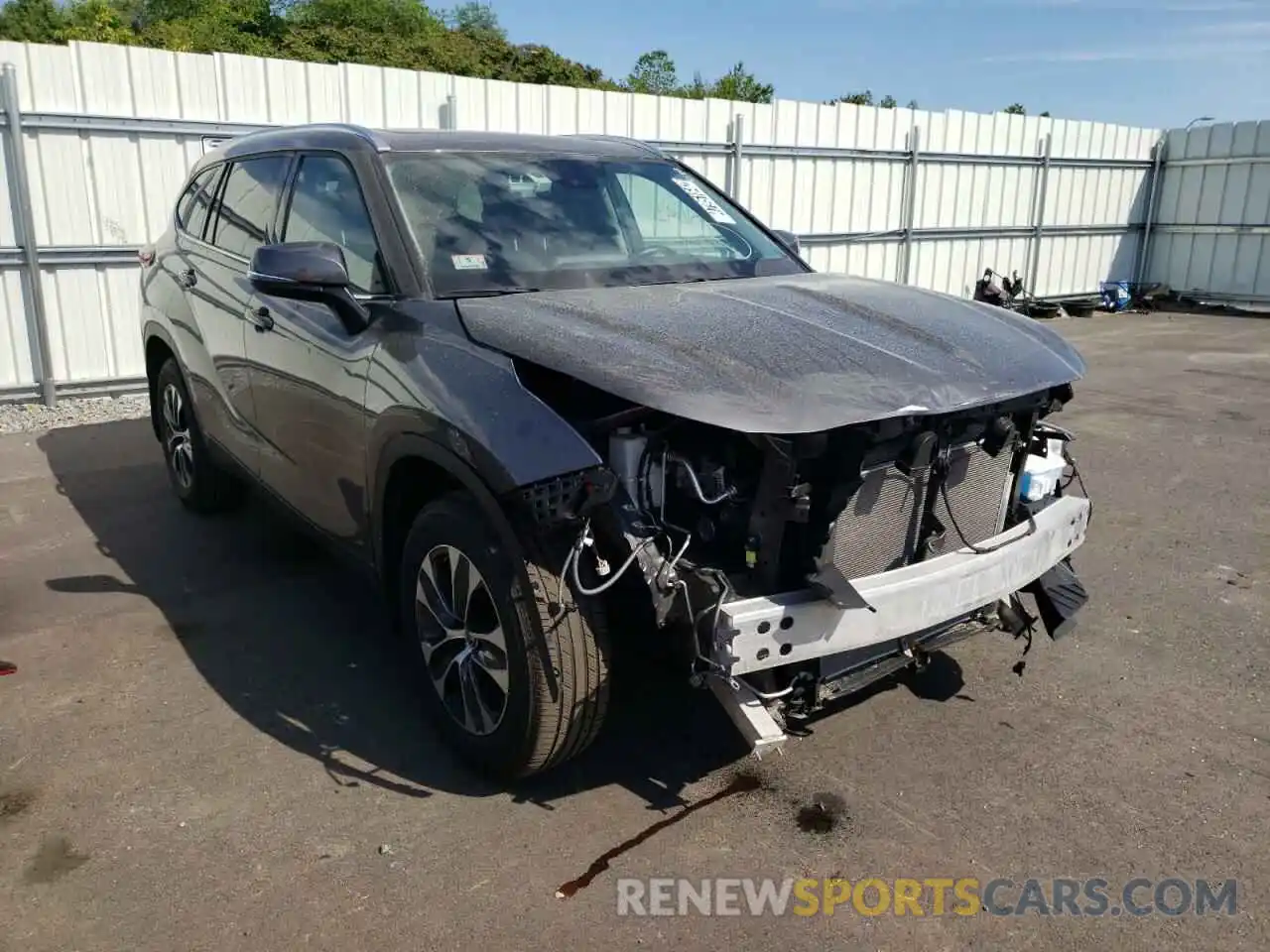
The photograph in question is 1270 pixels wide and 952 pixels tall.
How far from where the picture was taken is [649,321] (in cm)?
310

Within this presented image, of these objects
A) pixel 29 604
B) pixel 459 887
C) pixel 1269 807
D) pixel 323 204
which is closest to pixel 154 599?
pixel 29 604

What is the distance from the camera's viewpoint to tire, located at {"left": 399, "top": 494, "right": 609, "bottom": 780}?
9.29 feet

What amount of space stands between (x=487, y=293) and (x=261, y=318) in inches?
48.3

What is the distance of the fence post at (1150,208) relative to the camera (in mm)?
17141

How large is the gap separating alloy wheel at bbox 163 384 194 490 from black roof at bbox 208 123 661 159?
1601mm

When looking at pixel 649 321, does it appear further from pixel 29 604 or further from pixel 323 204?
pixel 29 604

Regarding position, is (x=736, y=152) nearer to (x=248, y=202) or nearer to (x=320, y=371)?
(x=248, y=202)

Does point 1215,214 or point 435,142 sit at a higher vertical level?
point 435,142

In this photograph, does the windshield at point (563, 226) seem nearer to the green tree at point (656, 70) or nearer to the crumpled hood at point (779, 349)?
the crumpled hood at point (779, 349)

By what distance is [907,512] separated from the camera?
3.06 m

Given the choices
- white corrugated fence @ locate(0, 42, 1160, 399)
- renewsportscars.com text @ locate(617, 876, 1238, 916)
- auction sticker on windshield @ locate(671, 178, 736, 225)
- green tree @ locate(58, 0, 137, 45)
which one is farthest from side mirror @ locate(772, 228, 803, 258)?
green tree @ locate(58, 0, 137, 45)

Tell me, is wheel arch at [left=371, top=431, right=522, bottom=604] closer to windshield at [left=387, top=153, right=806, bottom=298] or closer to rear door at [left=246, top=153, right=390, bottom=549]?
rear door at [left=246, top=153, right=390, bottom=549]

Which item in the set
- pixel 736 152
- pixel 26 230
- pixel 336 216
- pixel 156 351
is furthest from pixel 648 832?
pixel 736 152

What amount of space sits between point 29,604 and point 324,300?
8.00ft
